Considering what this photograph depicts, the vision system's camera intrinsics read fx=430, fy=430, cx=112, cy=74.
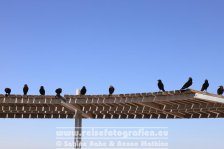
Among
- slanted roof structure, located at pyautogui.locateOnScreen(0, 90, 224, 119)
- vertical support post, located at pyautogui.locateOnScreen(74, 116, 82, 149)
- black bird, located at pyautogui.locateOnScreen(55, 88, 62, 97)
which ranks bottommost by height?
vertical support post, located at pyautogui.locateOnScreen(74, 116, 82, 149)

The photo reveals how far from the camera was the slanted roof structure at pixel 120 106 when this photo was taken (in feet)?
74.8

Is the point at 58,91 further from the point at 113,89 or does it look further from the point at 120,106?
the point at 120,106

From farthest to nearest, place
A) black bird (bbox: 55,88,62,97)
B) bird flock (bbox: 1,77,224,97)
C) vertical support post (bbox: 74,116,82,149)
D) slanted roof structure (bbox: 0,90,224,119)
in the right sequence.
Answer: vertical support post (bbox: 74,116,82,149)
black bird (bbox: 55,88,62,97)
bird flock (bbox: 1,77,224,97)
slanted roof structure (bbox: 0,90,224,119)

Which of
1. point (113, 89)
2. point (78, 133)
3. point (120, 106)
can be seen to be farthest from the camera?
point (78, 133)

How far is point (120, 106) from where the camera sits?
27422 millimetres

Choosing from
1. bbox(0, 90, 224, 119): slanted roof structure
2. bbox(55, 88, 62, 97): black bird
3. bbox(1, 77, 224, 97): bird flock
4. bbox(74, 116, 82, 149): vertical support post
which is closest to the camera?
bbox(0, 90, 224, 119): slanted roof structure

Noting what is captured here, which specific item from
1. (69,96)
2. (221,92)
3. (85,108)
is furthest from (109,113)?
(221,92)

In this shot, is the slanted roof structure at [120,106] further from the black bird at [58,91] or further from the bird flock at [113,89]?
the bird flock at [113,89]

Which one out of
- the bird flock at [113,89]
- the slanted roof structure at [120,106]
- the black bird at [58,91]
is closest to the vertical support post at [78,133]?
the slanted roof structure at [120,106]

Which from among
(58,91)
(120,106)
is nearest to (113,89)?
(120,106)

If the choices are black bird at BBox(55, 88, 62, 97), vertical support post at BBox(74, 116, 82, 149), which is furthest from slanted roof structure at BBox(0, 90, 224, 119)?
vertical support post at BBox(74, 116, 82, 149)

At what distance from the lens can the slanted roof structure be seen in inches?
898

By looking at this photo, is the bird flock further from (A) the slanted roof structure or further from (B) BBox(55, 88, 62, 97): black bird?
(A) the slanted roof structure

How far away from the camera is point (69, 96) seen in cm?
2648
